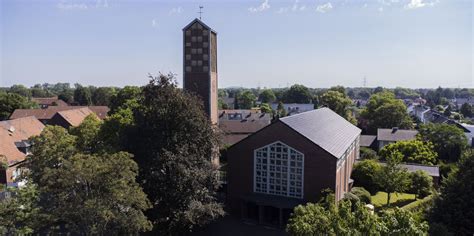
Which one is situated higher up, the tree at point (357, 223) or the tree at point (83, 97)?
the tree at point (83, 97)

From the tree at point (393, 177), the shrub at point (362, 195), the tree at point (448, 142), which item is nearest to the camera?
the shrub at point (362, 195)

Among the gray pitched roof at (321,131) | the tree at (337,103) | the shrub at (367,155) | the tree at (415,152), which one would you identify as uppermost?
the tree at (337,103)

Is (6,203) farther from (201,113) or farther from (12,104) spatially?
(12,104)

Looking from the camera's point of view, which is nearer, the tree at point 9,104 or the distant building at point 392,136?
the distant building at point 392,136

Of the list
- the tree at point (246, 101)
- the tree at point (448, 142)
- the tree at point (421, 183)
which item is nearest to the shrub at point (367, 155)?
the tree at point (448, 142)

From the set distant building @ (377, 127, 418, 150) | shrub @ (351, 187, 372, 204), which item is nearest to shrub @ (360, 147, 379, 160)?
distant building @ (377, 127, 418, 150)

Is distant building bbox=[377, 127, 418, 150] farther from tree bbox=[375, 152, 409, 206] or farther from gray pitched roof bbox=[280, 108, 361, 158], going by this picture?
tree bbox=[375, 152, 409, 206]

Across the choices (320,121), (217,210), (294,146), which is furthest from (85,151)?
(320,121)

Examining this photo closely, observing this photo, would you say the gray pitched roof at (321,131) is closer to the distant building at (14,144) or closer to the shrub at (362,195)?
the shrub at (362,195)
